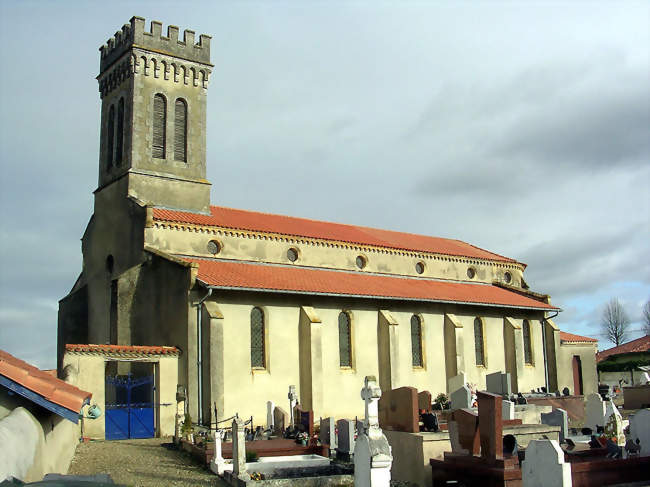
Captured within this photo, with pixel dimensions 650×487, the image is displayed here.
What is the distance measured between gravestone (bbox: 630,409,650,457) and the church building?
43.0 feet

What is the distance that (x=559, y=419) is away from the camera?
2125 centimetres

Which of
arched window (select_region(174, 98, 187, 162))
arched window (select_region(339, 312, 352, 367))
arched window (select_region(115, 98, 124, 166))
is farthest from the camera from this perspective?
arched window (select_region(174, 98, 187, 162))

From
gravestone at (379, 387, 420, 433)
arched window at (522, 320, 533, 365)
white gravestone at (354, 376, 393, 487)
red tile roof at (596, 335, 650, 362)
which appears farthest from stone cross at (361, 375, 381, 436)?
red tile roof at (596, 335, 650, 362)

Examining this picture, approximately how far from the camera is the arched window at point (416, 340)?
31156 mm

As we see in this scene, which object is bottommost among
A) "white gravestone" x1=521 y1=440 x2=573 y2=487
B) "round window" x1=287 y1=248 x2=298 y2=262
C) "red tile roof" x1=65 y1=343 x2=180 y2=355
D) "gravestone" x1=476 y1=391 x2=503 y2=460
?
"white gravestone" x1=521 y1=440 x2=573 y2=487

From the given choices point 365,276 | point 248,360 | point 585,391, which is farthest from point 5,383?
point 585,391

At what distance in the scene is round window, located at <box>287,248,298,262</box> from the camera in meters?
31.2

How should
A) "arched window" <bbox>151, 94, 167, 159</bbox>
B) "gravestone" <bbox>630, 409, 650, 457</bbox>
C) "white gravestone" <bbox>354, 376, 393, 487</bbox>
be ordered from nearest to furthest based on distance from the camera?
"white gravestone" <bbox>354, 376, 393, 487</bbox>
"gravestone" <bbox>630, 409, 650, 457</bbox>
"arched window" <bbox>151, 94, 167, 159</bbox>

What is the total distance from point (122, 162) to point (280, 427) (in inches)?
581

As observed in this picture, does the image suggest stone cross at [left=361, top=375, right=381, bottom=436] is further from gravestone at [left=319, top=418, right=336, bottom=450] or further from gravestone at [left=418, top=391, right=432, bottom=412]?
gravestone at [left=418, top=391, right=432, bottom=412]

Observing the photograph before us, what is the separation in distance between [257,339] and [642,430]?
→ 14782 mm

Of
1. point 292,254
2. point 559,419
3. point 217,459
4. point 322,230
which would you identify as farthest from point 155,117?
point 559,419

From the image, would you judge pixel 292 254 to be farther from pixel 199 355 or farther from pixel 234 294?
pixel 199 355

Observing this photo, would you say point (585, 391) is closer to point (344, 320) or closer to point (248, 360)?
point (344, 320)
